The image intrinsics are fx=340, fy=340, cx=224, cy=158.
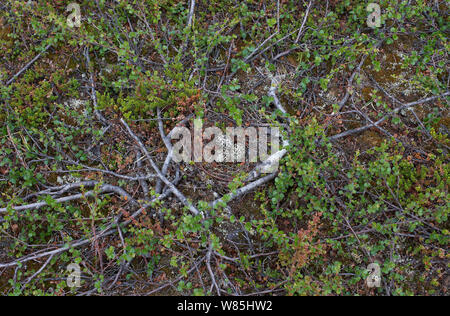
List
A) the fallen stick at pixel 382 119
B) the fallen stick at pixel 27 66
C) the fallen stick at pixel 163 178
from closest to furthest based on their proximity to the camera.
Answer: the fallen stick at pixel 163 178 < the fallen stick at pixel 382 119 < the fallen stick at pixel 27 66

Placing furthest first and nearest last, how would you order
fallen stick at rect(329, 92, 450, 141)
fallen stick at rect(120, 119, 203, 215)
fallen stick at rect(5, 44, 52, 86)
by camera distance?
1. fallen stick at rect(5, 44, 52, 86)
2. fallen stick at rect(329, 92, 450, 141)
3. fallen stick at rect(120, 119, 203, 215)

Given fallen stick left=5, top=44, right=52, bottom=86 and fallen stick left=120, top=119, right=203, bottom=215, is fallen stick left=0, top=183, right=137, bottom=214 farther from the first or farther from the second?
fallen stick left=5, top=44, right=52, bottom=86

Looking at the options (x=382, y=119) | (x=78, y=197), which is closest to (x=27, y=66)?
(x=78, y=197)

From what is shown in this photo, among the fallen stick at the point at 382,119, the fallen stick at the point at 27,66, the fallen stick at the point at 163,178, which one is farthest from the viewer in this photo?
the fallen stick at the point at 27,66

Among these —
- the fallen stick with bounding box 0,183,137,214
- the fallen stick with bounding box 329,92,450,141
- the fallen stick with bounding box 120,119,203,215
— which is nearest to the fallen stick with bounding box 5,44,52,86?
the fallen stick with bounding box 120,119,203,215

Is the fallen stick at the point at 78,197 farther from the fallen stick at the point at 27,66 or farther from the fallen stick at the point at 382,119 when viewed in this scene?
the fallen stick at the point at 382,119

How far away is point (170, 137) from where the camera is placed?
159 inches

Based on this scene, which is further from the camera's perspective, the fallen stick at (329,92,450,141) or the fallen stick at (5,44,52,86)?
the fallen stick at (5,44,52,86)

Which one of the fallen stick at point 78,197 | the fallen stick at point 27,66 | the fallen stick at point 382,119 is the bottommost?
the fallen stick at point 78,197

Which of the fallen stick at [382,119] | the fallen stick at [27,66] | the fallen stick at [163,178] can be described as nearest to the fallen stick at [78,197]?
the fallen stick at [163,178]

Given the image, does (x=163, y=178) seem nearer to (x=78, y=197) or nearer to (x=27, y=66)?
(x=78, y=197)

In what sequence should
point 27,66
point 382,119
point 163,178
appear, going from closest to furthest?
point 163,178, point 382,119, point 27,66
